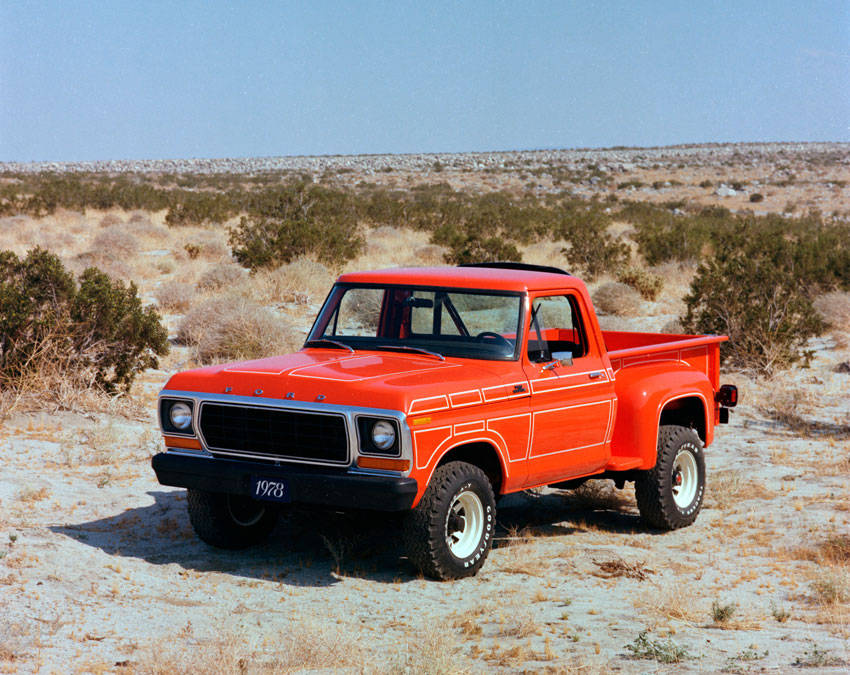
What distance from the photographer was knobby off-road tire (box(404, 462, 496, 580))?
6.36m

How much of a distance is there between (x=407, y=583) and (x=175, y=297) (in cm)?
1330

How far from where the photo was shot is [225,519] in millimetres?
7270

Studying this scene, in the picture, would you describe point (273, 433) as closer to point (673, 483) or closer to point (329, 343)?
point (329, 343)

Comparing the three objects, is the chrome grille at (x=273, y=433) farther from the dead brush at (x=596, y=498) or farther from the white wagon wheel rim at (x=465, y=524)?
the dead brush at (x=596, y=498)

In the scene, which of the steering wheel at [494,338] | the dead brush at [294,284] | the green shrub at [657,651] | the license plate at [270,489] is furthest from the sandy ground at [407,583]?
the dead brush at [294,284]

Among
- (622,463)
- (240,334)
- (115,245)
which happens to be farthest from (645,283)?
(622,463)

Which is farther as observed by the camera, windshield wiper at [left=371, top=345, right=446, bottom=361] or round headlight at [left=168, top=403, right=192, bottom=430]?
windshield wiper at [left=371, top=345, right=446, bottom=361]

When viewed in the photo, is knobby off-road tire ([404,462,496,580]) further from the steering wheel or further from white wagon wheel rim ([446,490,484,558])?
the steering wheel

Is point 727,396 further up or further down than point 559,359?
further down

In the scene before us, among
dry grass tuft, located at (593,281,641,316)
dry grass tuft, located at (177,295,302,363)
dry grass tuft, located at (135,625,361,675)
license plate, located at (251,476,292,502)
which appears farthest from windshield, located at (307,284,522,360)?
dry grass tuft, located at (593,281,641,316)

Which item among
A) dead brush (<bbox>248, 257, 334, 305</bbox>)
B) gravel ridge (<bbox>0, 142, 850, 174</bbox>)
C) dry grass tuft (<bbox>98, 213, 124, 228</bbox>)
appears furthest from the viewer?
gravel ridge (<bbox>0, 142, 850, 174</bbox>)

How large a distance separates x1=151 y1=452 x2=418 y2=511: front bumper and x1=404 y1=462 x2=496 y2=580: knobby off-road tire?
29 cm

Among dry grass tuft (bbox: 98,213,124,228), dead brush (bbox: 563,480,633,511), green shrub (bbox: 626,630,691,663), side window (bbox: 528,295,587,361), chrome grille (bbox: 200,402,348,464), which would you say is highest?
dry grass tuft (bbox: 98,213,124,228)

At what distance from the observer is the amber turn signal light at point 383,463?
6.12 meters
